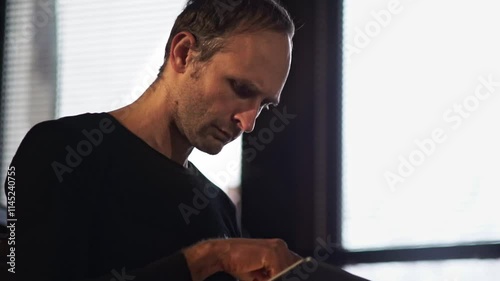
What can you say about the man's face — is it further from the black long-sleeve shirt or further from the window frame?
the window frame

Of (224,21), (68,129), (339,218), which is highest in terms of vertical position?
(224,21)

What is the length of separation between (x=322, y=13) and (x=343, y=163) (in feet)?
1.18

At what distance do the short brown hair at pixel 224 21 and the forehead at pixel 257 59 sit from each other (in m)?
0.01

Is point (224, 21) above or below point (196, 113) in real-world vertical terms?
above

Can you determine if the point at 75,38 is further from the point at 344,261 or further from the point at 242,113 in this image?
the point at 242,113

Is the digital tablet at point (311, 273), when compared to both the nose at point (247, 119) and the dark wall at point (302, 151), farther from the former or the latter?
the dark wall at point (302, 151)

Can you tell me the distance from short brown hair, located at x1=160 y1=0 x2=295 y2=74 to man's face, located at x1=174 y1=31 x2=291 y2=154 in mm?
14

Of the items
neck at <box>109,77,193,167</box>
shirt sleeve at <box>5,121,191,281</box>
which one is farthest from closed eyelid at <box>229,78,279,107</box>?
shirt sleeve at <box>5,121,191,281</box>

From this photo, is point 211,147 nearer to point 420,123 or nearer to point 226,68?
point 226,68

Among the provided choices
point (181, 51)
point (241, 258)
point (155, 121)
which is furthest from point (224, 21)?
point (241, 258)

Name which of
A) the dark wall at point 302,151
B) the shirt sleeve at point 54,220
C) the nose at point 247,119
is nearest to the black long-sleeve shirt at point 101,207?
the shirt sleeve at point 54,220

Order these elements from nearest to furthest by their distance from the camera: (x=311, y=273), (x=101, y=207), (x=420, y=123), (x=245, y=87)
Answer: (x=311, y=273), (x=101, y=207), (x=245, y=87), (x=420, y=123)

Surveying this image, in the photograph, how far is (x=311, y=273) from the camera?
122cm

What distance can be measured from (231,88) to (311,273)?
371mm
